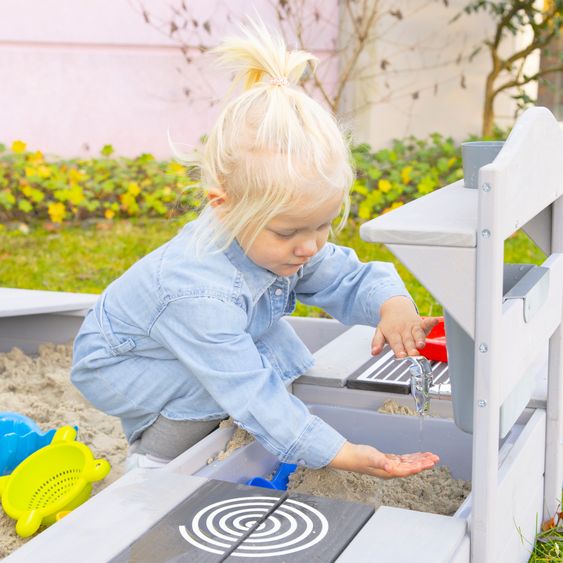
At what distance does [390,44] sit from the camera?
17.5ft

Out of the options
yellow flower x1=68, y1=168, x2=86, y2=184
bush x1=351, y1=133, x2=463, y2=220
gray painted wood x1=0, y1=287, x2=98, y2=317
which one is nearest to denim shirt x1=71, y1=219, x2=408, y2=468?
A: gray painted wood x1=0, y1=287, x2=98, y2=317

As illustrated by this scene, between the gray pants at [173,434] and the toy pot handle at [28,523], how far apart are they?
0.82 feet

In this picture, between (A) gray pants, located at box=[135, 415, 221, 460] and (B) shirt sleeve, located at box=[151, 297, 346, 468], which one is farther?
(A) gray pants, located at box=[135, 415, 221, 460]

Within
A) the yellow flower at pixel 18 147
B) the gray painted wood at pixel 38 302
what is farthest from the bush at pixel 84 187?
the gray painted wood at pixel 38 302

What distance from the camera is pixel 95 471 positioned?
1885 millimetres

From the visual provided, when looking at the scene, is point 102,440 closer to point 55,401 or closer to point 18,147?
point 55,401

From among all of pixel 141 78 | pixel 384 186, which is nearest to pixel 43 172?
pixel 141 78

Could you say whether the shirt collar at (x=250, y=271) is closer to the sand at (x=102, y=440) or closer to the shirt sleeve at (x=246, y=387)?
the shirt sleeve at (x=246, y=387)

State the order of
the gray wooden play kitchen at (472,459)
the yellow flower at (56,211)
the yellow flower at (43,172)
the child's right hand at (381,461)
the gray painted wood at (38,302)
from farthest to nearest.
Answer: the yellow flower at (43,172) → the yellow flower at (56,211) → the gray painted wood at (38,302) → the child's right hand at (381,461) → the gray wooden play kitchen at (472,459)

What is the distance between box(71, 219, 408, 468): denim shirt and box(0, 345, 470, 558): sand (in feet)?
0.55

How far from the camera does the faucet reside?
1.82 metres

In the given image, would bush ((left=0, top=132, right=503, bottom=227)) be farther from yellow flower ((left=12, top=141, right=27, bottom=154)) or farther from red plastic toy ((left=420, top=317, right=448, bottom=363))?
red plastic toy ((left=420, top=317, right=448, bottom=363))

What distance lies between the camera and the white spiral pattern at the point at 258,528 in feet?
4.26

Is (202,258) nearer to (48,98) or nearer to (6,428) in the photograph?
(6,428)
